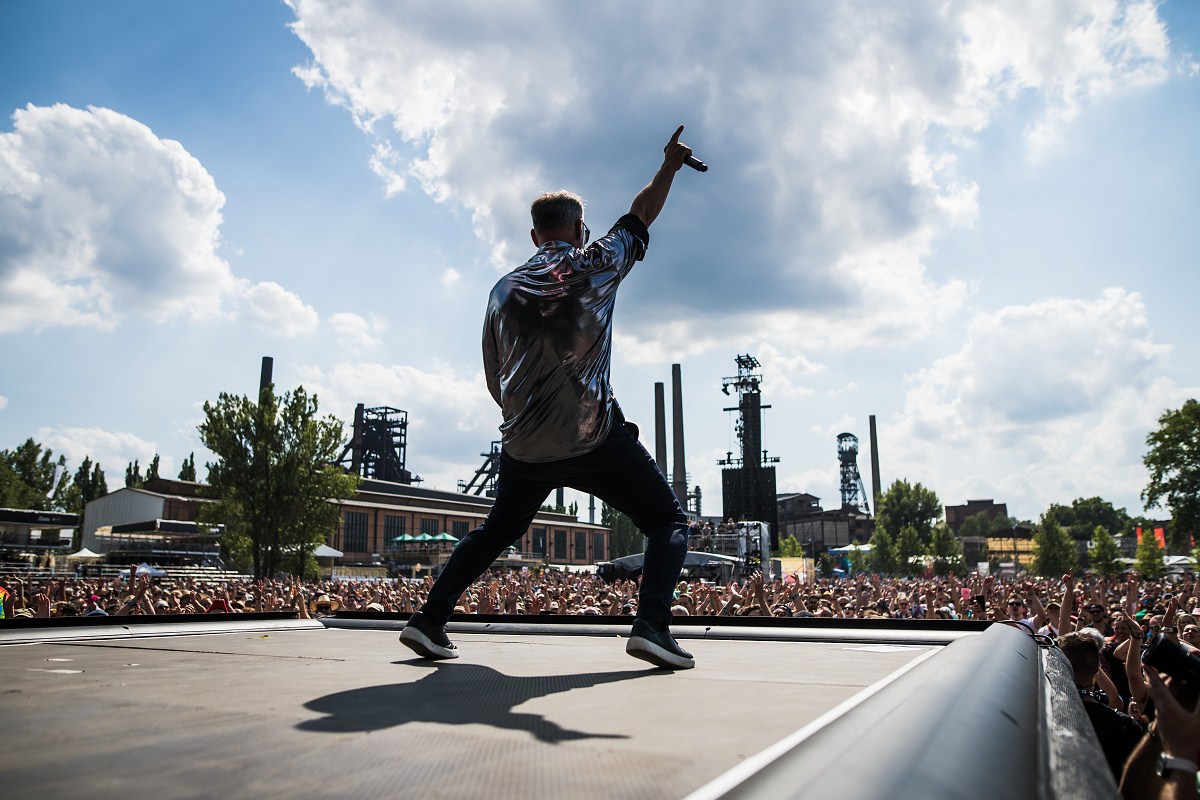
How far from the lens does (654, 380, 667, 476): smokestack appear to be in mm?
71625

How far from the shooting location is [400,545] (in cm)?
6662

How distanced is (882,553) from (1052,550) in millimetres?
19306

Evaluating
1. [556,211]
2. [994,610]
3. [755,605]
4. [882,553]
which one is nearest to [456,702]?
[556,211]

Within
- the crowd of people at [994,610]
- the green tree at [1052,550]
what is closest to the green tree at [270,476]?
the crowd of people at [994,610]

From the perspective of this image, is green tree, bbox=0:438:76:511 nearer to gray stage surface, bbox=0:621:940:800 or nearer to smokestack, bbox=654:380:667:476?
smokestack, bbox=654:380:667:476

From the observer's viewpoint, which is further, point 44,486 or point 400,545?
point 400,545

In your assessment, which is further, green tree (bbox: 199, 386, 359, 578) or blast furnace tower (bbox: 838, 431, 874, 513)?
blast furnace tower (bbox: 838, 431, 874, 513)

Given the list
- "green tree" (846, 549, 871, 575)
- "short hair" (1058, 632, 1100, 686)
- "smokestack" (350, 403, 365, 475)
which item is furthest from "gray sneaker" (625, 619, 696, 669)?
"smokestack" (350, 403, 365, 475)

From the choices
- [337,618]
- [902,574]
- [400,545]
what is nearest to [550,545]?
[400,545]

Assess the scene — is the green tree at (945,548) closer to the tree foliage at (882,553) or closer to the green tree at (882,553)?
the tree foliage at (882,553)

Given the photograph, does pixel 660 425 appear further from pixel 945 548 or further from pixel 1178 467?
pixel 1178 467

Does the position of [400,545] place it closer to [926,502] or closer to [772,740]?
[926,502]

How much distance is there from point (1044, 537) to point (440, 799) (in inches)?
2250

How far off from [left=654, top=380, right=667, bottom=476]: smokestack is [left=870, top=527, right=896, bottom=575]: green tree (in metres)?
18.9
